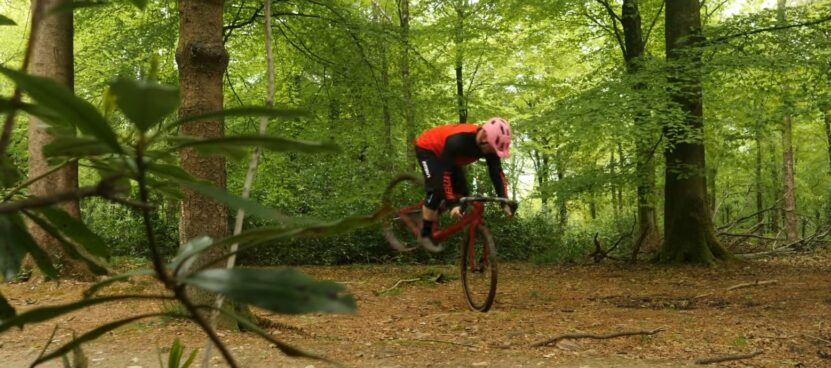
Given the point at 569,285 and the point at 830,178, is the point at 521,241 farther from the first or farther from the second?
the point at 830,178

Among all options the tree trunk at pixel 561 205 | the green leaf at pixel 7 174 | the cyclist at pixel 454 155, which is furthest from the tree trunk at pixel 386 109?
the green leaf at pixel 7 174

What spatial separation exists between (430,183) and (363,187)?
527 centimetres

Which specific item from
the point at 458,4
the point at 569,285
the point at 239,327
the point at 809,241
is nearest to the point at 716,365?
the point at 239,327

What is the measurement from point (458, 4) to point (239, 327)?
8.29 meters

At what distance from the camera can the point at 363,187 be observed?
32.4 ft

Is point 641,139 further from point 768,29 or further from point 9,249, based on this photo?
point 9,249

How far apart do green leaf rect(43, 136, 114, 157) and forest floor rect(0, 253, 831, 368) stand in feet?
5.31

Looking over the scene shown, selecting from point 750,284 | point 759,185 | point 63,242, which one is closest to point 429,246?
point 63,242

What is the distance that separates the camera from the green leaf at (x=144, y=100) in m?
0.34

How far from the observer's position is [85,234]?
0.70m

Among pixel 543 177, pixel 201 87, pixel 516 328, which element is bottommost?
pixel 516 328

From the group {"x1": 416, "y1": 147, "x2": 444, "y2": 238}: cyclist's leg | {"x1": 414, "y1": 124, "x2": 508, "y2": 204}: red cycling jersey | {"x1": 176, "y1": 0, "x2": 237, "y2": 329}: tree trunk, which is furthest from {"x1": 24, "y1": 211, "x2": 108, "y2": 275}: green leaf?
{"x1": 414, "y1": 124, "x2": 508, "y2": 204}: red cycling jersey

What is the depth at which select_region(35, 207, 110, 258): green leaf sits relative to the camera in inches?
27.4

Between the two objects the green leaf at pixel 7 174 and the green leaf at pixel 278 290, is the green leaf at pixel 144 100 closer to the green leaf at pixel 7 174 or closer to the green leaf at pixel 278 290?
the green leaf at pixel 278 290
